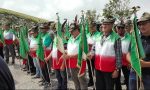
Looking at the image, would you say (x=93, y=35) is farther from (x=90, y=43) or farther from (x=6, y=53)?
(x=6, y=53)

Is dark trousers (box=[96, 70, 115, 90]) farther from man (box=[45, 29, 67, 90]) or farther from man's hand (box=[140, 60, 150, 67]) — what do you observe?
man (box=[45, 29, 67, 90])

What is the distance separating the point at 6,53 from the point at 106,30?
9822 mm

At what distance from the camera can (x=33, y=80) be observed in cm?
1187

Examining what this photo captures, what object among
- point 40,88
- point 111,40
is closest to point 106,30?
point 111,40

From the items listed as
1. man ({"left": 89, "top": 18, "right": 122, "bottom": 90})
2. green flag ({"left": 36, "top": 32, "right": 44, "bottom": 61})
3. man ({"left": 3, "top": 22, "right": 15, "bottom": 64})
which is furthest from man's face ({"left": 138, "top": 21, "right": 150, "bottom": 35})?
man ({"left": 3, "top": 22, "right": 15, "bottom": 64})

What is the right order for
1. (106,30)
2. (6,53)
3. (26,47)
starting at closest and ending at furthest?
(106,30) < (26,47) < (6,53)

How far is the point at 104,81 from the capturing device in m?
7.03

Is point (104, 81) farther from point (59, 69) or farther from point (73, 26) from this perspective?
point (59, 69)

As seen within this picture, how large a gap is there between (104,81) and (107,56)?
1.71ft

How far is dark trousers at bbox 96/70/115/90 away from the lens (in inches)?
272

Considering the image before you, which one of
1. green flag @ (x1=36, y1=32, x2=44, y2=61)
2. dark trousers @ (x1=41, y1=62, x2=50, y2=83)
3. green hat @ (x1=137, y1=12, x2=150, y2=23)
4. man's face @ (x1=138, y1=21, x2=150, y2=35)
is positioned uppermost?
green hat @ (x1=137, y1=12, x2=150, y2=23)

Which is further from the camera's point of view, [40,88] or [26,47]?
[26,47]

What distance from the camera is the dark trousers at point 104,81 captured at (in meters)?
6.90

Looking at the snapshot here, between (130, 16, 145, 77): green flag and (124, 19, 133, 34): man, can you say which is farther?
(124, 19, 133, 34): man
